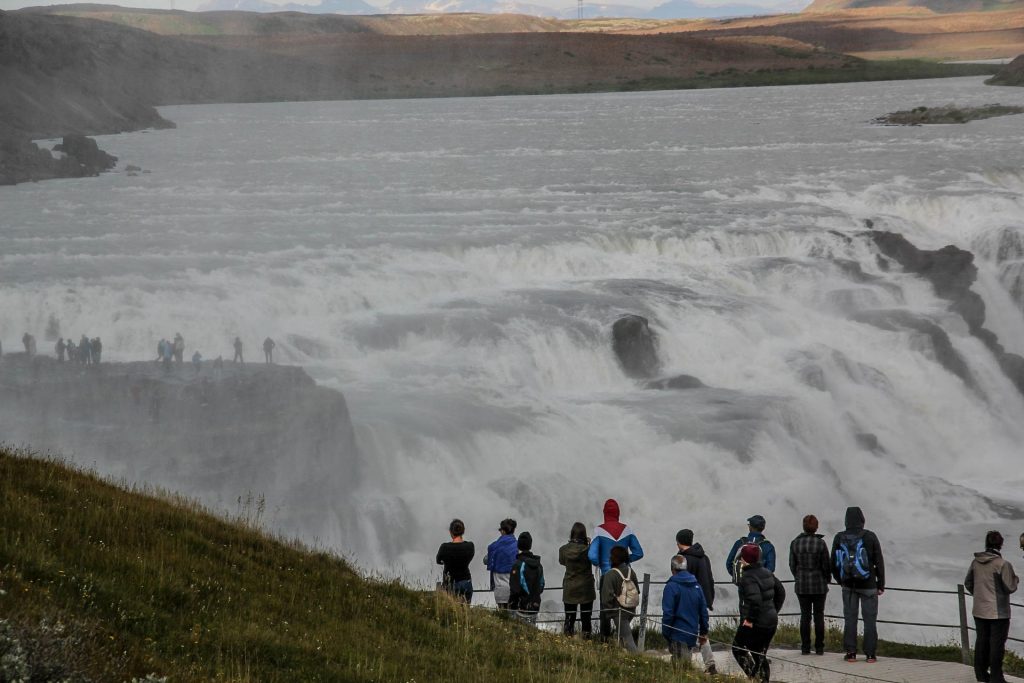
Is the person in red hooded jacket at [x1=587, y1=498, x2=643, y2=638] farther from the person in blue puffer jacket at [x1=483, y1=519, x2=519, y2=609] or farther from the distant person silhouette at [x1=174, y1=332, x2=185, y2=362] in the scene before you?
the distant person silhouette at [x1=174, y1=332, x2=185, y2=362]

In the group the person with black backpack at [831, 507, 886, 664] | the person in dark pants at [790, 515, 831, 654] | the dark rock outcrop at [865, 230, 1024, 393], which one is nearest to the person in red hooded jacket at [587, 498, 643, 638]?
the person in dark pants at [790, 515, 831, 654]

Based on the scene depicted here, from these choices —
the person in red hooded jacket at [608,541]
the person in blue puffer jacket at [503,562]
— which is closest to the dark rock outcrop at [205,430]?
the person in blue puffer jacket at [503,562]

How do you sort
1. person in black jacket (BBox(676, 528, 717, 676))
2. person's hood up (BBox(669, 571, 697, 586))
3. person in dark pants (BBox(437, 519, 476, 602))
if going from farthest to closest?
person in dark pants (BBox(437, 519, 476, 602)) < person in black jacket (BBox(676, 528, 717, 676)) < person's hood up (BBox(669, 571, 697, 586))

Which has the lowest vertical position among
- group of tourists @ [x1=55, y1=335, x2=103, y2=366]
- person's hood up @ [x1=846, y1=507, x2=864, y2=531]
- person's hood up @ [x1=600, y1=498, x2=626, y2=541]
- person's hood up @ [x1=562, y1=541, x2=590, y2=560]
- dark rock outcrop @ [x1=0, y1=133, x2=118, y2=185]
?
person's hood up @ [x1=562, y1=541, x2=590, y2=560]

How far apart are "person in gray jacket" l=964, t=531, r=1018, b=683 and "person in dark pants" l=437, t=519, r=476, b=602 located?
529cm

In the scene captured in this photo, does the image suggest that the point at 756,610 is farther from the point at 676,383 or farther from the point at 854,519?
the point at 676,383

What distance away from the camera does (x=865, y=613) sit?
13.1m

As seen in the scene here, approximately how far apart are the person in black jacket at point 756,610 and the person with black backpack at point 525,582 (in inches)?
88.0

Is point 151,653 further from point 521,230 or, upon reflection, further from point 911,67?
point 911,67

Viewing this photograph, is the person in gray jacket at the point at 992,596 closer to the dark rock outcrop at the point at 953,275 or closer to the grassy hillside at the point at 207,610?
the grassy hillside at the point at 207,610

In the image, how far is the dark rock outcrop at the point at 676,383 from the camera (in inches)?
1260

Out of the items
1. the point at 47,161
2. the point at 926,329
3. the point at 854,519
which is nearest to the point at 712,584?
the point at 854,519

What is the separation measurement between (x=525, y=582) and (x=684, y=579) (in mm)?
1905

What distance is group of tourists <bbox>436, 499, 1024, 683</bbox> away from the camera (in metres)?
11.6
